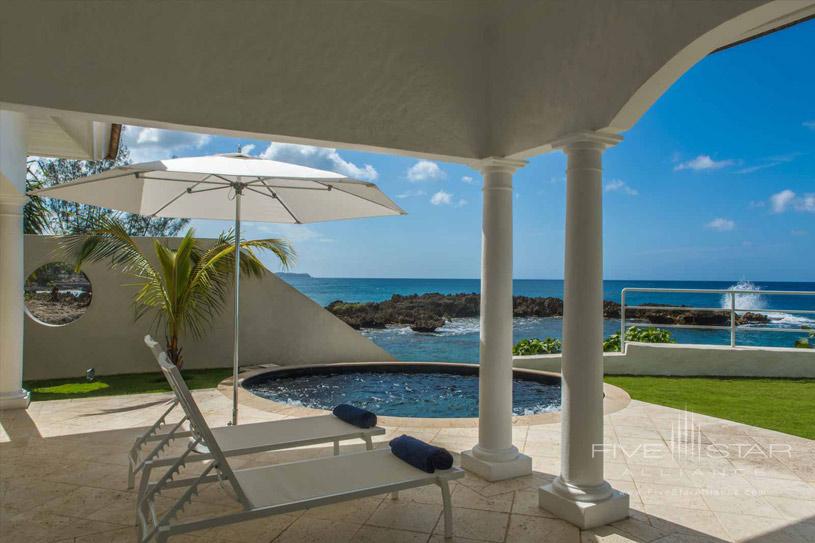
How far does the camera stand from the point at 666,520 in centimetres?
375

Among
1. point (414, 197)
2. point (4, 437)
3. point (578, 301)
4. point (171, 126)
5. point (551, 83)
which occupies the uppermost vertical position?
point (414, 197)

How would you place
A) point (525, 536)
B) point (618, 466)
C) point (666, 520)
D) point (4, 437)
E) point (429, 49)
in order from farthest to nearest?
point (4, 437) → point (618, 466) → point (429, 49) → point (666, 520) → point (525, 536)

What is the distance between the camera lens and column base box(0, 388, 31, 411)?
6801 mm

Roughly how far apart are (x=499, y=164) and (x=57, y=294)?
1291 centimetres

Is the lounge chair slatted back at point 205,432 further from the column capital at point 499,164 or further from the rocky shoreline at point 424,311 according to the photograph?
the rocky shoreline at point 424,311

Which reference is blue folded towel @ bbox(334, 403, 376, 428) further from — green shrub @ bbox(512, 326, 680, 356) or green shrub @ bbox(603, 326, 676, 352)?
green shrub @ bbox(603, 326, 676, 352)

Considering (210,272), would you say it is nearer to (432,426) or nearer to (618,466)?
(432,426)

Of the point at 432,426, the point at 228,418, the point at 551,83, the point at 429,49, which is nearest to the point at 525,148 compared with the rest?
the point at 551,83

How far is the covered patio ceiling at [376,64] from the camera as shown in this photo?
126 inches

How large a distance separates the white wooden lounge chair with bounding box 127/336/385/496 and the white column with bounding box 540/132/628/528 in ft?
4.60

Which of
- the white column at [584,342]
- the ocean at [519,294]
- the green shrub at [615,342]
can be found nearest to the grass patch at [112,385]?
the green shrub at [615,342]

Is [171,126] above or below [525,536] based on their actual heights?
above

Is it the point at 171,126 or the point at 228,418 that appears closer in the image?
the point at 171,126

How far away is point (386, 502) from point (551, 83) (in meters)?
3.27
